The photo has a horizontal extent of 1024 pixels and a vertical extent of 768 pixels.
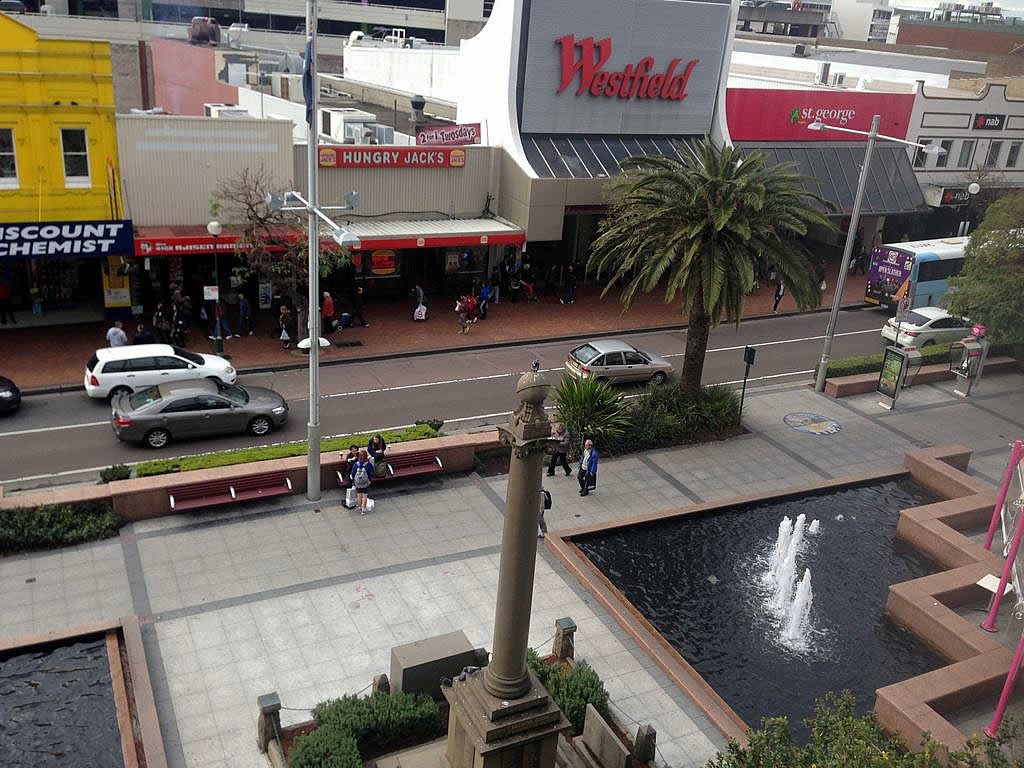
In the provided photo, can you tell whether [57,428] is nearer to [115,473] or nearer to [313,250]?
[115,473]

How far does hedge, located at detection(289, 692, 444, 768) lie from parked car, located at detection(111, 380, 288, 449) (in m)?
10.5

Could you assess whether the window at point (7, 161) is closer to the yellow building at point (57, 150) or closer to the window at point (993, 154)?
the yellow building at point (57, 150)

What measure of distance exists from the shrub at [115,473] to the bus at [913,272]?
98.8 ft

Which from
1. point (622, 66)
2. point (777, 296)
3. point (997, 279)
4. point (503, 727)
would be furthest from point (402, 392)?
point (997, 279)

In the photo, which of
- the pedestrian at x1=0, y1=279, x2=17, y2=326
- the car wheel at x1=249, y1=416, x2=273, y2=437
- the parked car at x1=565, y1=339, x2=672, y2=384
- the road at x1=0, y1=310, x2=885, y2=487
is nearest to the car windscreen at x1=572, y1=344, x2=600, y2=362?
the parked car at x1=565, y1=339, x2=672, y2=384

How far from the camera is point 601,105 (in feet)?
121

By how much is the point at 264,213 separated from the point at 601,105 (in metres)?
15.5

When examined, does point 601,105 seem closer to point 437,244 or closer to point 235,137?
point 437,244

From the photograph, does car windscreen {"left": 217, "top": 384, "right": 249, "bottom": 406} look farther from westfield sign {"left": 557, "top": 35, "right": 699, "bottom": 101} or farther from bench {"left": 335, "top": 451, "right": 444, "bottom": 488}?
westfield sign {"left": 557, "top": 35, "right": 699, "bottom": 101}

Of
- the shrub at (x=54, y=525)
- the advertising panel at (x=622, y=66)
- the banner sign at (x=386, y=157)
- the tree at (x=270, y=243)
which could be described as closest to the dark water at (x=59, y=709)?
the shrub at (x=54, y=525)

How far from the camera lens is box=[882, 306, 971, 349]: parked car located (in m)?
32.9

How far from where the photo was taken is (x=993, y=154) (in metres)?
50.5

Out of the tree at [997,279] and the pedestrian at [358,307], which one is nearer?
the tree at [997,279]

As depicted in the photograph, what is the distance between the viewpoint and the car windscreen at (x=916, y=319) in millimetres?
33216
